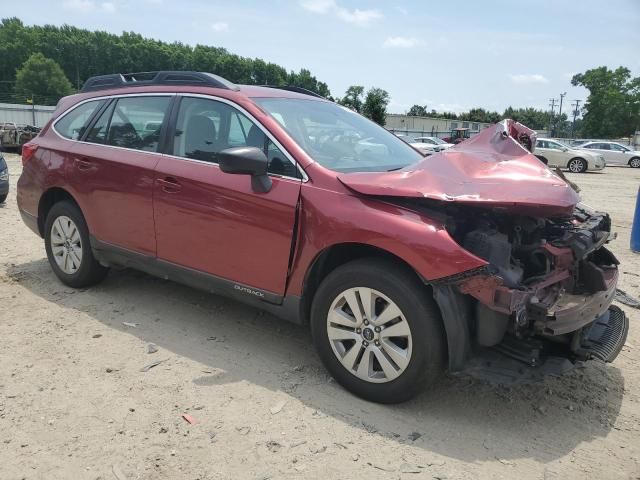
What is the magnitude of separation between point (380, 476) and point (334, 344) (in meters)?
0.85

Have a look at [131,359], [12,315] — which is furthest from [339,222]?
[12,315]

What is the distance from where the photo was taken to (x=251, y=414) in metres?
3.07

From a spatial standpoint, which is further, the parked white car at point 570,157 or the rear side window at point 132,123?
the parked white car at point 570,157

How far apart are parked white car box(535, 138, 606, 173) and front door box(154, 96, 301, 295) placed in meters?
23.3

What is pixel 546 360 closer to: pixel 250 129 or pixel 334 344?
pixel 334 344

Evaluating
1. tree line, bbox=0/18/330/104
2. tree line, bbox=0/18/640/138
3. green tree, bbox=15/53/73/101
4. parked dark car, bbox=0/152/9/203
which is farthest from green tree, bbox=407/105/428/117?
parked dark car, bbox=0/152/9/203

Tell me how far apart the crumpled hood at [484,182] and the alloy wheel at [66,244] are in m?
2.82

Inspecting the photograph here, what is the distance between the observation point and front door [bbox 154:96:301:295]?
11.2ft

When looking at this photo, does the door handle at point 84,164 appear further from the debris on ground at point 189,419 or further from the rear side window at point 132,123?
the debris on ground at point 189,419

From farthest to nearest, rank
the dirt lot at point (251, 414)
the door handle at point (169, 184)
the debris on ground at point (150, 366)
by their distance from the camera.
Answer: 1. the door handle at point (169, 184)
2. the debris on ground at point (150, 366)
3. the dirt lot at point (251, 414)

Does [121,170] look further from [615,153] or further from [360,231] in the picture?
[615,153]

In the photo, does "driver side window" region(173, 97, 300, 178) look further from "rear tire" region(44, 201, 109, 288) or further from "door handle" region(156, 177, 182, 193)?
"rear tire" region(44, 201, 109, 288)

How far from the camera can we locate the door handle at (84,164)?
14.9ft

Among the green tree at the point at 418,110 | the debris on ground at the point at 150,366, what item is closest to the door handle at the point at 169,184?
the debris on ground at the point at 150,366
